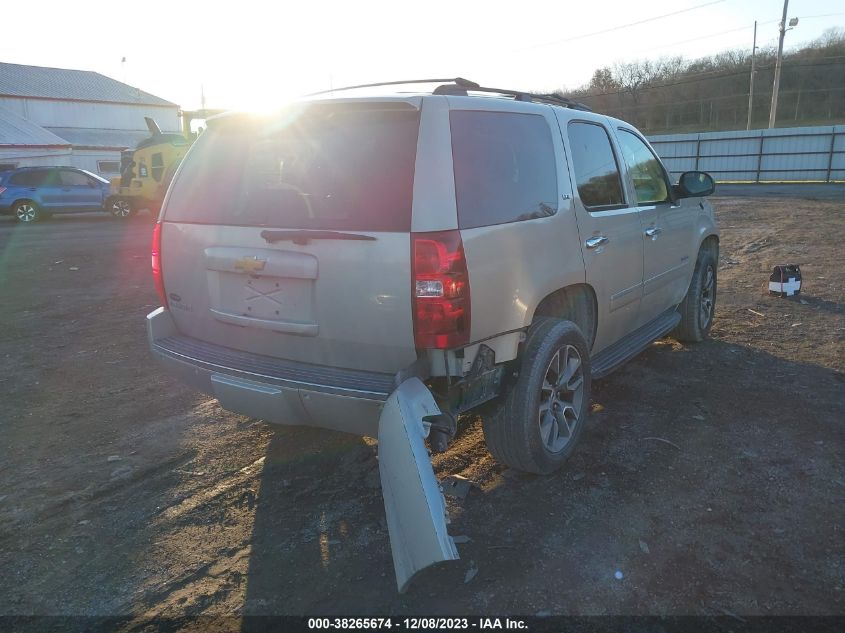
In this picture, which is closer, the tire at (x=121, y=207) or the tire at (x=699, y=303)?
the tire at (x=699, y=303)

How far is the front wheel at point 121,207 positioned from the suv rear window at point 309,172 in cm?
1966

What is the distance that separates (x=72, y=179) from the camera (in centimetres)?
2102

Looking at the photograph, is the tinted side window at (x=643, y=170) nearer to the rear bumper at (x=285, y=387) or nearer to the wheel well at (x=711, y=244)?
the wheel well at (x=711, y=244)

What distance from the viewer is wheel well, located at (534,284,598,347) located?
11.7 feet

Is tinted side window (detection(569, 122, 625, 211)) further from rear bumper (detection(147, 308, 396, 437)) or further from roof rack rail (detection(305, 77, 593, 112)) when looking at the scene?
rear bumper (detection(147, 308, 396, 437))

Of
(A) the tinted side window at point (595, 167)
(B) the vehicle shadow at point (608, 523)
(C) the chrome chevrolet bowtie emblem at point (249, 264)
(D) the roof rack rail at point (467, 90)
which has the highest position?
(D) the roof rack rail at point (467, 90)

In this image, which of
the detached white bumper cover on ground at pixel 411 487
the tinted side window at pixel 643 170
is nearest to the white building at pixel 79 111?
the tinted side window at pixel 643 170

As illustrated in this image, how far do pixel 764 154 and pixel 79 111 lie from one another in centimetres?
4256

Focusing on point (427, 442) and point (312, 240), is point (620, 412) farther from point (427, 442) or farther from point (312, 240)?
point (312, 240)

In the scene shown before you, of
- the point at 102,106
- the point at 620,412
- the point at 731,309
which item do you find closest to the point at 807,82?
the point at 102,106

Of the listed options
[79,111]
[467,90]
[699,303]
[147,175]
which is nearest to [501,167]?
[467,90]

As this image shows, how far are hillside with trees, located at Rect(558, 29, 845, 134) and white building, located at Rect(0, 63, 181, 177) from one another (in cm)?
3520

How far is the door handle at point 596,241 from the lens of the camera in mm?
3691

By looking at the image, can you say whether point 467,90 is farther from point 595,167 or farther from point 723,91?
point 723,91
